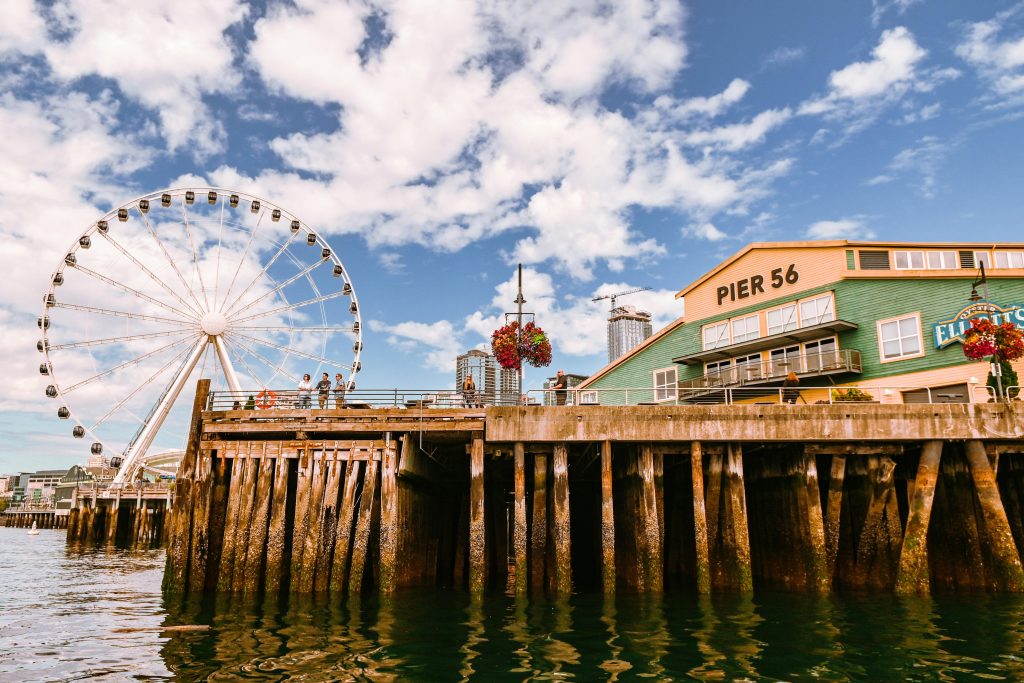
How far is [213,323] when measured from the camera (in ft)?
147

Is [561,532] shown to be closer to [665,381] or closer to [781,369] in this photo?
[781,369]

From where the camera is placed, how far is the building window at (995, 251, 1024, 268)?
3338 centimetres

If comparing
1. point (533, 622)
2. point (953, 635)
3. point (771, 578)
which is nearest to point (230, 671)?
point (533, 622)

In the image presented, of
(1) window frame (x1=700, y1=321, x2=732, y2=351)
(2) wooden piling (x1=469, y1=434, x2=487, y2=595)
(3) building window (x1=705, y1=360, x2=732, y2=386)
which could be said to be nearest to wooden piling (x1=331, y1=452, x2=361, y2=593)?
(2) wooden piling (x1=469, y1=434, x2=487, y2=595)

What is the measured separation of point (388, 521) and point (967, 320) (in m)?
24.8

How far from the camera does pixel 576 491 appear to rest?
32.2 metres

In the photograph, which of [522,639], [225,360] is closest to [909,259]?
[522,639]

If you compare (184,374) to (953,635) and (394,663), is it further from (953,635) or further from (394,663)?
(953,635)

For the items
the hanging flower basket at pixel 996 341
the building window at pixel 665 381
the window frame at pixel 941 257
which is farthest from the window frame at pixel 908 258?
the building window at pixel 665 381

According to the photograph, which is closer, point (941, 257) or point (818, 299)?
point (941, 257)

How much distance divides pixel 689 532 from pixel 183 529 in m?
16.2

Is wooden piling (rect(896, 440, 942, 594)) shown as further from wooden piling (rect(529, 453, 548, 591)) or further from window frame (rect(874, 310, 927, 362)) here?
window frame (rect(874, 310, 927, 362))

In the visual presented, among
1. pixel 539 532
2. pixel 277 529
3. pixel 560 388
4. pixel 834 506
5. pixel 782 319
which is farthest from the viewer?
pixel 782 319

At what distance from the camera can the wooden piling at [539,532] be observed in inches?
763
